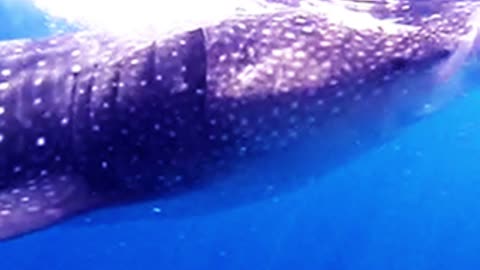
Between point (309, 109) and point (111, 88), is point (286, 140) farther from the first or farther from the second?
point (111, 88)

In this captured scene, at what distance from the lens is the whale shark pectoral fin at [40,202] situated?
3629mm

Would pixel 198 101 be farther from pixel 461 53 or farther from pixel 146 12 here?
pixel 146 12

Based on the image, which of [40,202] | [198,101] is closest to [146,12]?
[198,101]

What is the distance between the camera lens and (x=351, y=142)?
4.35 metres

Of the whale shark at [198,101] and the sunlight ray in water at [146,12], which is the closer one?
the whale shark at [198,101]

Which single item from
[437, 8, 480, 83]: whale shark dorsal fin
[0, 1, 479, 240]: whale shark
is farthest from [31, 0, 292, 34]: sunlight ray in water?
[437, 8, 480, 83]: whale shark dorsal fin

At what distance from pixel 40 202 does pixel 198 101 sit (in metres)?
0.92

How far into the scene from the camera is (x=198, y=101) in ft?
12.9

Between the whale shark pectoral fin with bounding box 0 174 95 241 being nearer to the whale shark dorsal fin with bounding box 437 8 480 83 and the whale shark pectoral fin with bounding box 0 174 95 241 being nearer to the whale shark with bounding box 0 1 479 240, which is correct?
the whale shark with bounding box 0 1 479 240

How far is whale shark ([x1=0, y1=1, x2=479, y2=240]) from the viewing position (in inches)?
154

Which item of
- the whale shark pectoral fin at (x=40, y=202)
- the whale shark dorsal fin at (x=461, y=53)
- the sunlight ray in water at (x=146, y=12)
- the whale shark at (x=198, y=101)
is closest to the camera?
the whale shark pectoral fin at (x=40, y=202)

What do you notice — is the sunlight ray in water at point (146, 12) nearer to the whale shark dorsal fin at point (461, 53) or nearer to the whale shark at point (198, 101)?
the whale shark at point (198, 101)

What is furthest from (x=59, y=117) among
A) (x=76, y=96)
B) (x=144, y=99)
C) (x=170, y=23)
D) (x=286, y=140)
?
(x=286, y=140)

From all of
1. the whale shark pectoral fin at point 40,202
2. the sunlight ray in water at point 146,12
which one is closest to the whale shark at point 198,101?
the whale shark pectoral fin at point 40,202
